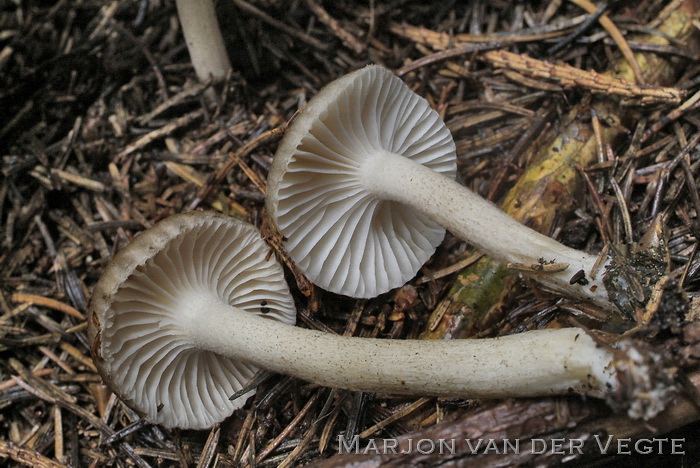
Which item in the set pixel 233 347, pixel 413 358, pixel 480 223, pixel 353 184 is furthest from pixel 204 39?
pixel 413 358

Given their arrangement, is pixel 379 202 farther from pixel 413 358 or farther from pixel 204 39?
pixel 204 39

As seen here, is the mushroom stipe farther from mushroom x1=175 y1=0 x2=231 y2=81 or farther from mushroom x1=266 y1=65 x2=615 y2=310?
mushroom x1=175 y1=0 x2=231 y2=81

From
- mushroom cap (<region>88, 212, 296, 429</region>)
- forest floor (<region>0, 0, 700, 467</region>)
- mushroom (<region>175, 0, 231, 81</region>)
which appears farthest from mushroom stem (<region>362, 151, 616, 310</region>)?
mushroom (<region>175, 0, 231, 81</region>)

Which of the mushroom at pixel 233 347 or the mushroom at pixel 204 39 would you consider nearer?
the mushroom at pixel 233 347

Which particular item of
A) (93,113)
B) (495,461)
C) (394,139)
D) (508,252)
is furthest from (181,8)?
(495,461)

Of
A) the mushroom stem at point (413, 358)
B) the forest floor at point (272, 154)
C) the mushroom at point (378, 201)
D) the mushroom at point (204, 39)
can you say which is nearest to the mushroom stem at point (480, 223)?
the mushroom at point (378, 201)

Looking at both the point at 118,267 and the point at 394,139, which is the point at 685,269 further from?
the point at 118,267

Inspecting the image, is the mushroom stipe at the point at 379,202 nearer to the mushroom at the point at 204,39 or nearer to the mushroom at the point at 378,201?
the mushroom at the point at 378,201
